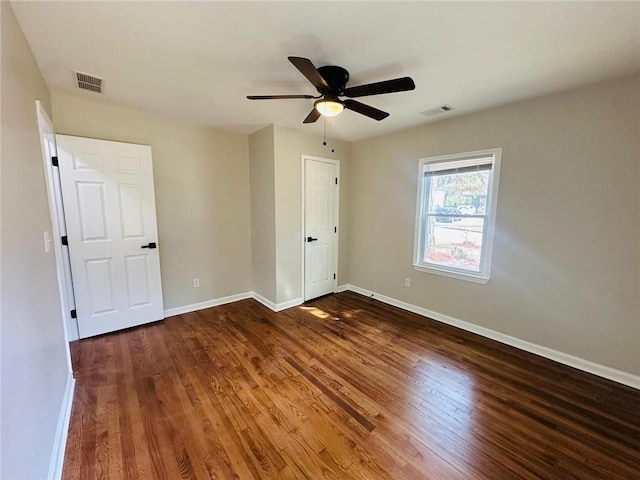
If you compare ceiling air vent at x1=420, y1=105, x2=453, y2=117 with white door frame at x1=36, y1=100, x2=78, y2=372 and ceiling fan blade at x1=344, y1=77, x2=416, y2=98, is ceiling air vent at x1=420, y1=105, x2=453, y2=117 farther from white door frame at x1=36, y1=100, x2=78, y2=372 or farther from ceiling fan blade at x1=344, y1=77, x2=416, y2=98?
white door frame at x1=36, y1=100, x2=78, y2=372

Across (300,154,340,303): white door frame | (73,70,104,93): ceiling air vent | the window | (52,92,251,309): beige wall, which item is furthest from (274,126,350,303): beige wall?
(73,70,104,93): ceiling air vent

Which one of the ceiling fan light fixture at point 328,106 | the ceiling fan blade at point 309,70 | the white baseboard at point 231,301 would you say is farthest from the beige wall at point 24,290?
the ceiling fan light fixture at point 328,106

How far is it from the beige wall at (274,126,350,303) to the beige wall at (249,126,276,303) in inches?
3.1

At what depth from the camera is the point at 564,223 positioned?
2447 millimetres

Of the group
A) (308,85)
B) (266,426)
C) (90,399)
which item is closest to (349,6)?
(308,85)

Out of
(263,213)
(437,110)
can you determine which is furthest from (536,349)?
(263,213)

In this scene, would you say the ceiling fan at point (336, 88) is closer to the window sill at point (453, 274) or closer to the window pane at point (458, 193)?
the window pane at point (458, 193)

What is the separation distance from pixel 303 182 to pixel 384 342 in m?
2.29

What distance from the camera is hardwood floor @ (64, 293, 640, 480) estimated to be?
4.99 feet

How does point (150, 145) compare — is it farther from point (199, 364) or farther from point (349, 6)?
point (349, 6)

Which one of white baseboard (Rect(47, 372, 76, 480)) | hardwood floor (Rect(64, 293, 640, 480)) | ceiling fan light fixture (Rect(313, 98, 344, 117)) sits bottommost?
hardwood floor (Rect(64, 293, 640, 480))

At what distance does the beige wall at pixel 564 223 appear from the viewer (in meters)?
2.17

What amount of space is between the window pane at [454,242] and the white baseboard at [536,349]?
667 mm

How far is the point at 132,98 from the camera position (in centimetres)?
262
